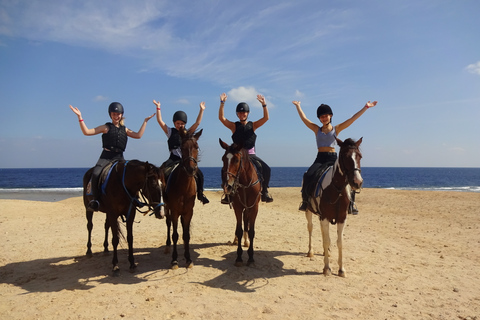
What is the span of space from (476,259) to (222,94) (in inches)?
297

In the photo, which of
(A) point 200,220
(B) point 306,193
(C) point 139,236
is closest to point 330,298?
(B) point 306,193

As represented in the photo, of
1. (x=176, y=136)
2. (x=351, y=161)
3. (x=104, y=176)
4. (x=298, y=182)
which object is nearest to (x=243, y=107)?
(x=176, y=136)

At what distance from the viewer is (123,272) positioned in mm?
5871

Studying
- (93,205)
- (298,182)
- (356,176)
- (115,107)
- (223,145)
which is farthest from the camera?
(298,182)

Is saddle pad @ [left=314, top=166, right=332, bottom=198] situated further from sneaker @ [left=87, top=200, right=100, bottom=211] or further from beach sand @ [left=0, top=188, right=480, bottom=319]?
sneaker @ [left=87, top=200, right=100, bottom=211]

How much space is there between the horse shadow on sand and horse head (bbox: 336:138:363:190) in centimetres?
232

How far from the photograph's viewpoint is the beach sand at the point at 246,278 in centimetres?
425

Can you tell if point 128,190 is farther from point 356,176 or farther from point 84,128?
point 356,176

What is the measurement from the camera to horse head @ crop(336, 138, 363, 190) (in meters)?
4.86

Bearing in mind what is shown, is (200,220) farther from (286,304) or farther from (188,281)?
(286,304)

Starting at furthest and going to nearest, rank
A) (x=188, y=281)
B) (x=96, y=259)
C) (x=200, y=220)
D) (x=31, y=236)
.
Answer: (x=200, y=220)
(x=31, y=236)
(x=96, y=259)
(x=188, y=281)

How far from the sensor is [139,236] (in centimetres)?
938

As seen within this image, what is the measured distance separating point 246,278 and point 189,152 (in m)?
2.73

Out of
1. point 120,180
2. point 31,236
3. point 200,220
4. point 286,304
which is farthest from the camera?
point 200,220
